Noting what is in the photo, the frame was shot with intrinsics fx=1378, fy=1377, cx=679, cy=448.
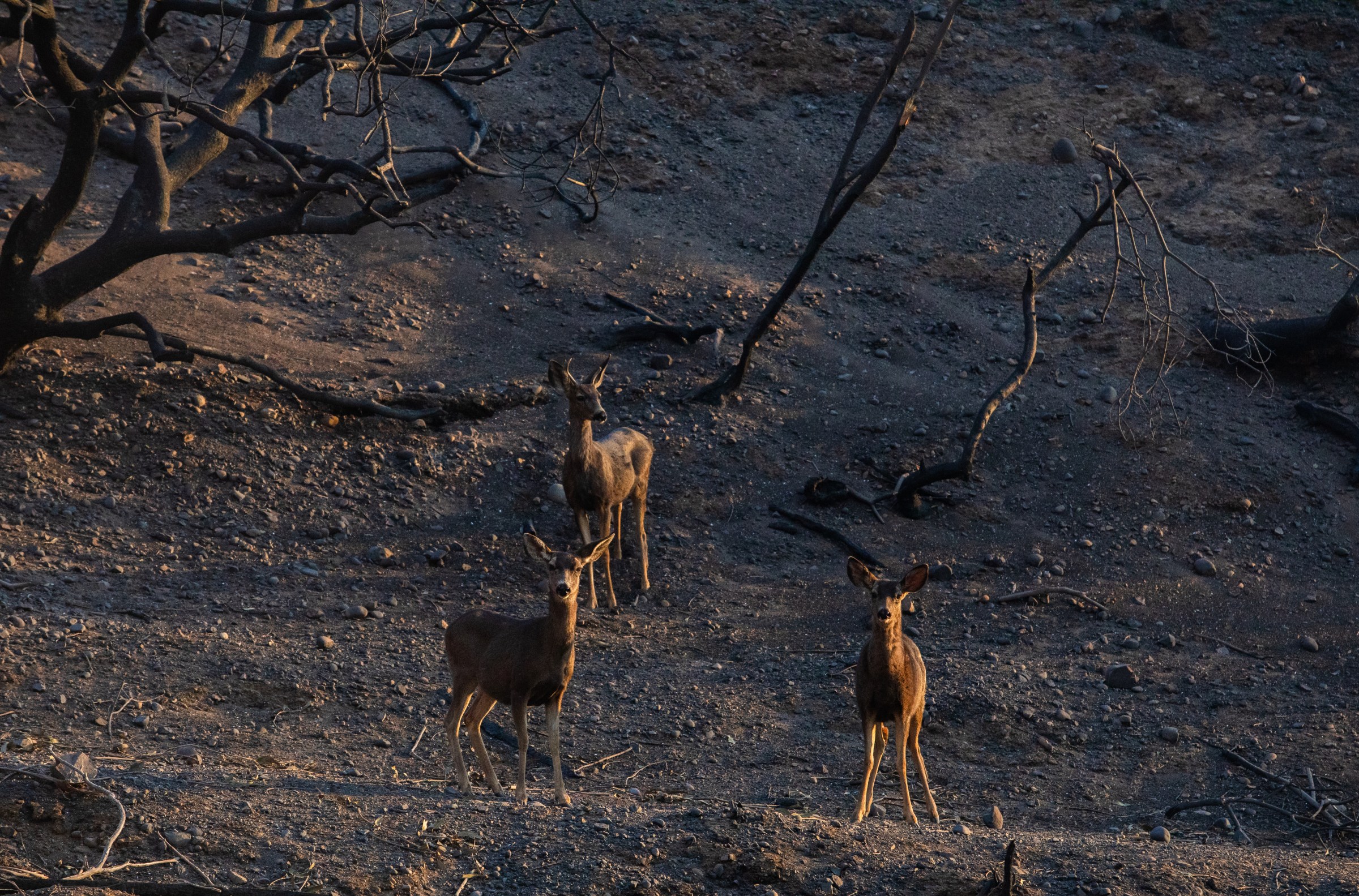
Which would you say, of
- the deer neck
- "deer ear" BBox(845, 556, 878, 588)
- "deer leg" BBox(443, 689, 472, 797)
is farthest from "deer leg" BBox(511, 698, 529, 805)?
the deer neck

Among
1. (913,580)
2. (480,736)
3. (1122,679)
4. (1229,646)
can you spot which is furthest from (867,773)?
(1229,646)

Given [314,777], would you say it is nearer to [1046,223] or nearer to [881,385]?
[881,385]

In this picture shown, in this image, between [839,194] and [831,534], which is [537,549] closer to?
[831,534]

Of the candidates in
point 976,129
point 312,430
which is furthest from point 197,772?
point 976,129

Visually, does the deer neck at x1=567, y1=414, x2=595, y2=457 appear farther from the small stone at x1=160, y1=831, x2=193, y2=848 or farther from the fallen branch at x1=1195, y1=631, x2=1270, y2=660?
the small stone at x1=160, y1=831, x2=193, y2=848

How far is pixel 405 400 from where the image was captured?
13.6 metres

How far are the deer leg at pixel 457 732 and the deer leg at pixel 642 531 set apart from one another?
4.49 m

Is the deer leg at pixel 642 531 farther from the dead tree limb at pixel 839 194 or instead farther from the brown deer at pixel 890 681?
the brown deer at pixel 890 681

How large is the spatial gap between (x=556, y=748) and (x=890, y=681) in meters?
1.87

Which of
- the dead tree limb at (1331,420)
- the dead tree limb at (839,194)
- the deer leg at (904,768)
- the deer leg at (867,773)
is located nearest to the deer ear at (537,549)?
the deer leg at (867,773)

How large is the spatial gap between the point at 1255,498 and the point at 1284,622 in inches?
92.1

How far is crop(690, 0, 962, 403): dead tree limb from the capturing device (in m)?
13.8

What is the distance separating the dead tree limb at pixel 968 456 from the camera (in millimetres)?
13930

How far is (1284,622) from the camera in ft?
42.0
